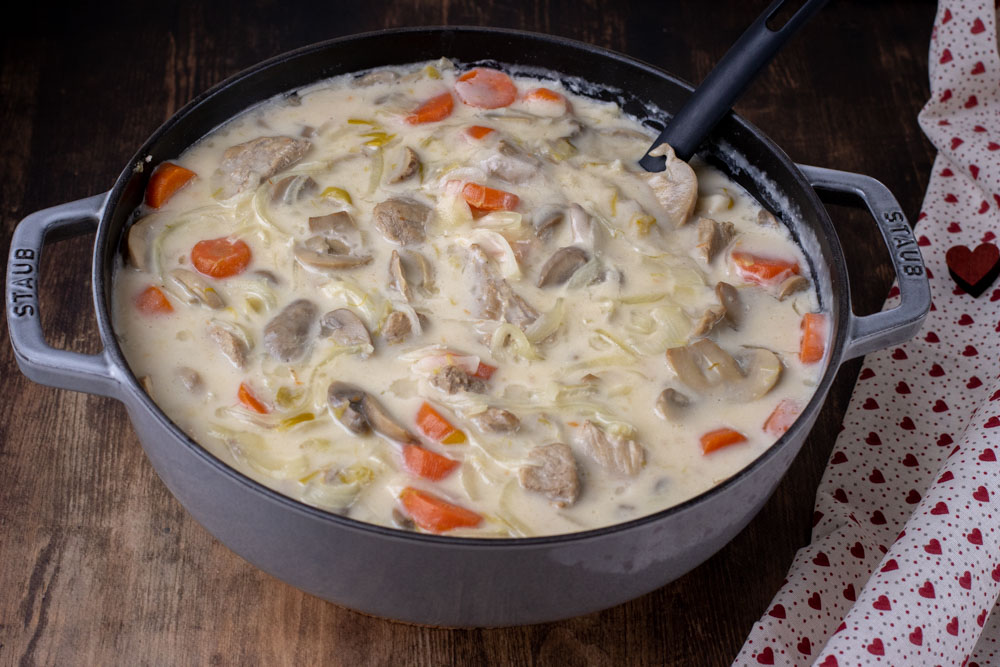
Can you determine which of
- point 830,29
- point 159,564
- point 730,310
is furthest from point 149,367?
point 830,29

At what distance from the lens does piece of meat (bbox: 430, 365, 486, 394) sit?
2.50 metres

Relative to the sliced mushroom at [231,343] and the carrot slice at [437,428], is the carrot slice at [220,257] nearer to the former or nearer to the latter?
the sliced mushroom at [231,343]

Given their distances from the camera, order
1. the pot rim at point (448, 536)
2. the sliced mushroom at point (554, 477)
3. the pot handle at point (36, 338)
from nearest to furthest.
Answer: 1. the pot rim at point (448, 536)
2. the pot handle at point (36, 338)
3. the sliced mushroom at point (554, 477)

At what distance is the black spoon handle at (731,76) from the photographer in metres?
2.93

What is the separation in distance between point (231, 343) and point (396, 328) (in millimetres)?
367

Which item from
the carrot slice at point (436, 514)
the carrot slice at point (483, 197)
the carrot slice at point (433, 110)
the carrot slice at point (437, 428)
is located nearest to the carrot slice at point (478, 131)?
the carrot slice at point (433, 110)

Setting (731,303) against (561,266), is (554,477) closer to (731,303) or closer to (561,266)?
(561,266)

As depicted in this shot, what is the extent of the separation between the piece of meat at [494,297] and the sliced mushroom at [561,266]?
0.09 meters

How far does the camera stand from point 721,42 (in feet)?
13.7

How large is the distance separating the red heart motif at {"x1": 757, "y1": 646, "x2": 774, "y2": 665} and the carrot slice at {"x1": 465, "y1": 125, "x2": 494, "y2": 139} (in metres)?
1.51

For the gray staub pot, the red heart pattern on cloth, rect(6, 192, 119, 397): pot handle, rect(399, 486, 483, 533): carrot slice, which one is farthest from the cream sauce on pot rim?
the red heart pattern on cloth

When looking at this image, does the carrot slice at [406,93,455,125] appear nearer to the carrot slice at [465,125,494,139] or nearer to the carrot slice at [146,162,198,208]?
the carrot slice at [465,125,494,139]

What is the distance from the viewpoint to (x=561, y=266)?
2777mm

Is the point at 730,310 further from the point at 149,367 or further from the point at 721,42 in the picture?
the point at 721,42
